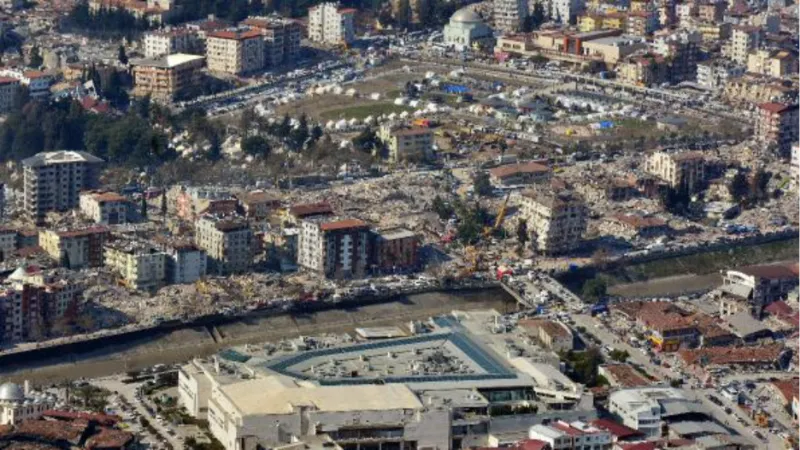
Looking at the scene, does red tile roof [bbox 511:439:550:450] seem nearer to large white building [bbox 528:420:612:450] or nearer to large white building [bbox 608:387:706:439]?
large white building [bbox 528:420:612:450]

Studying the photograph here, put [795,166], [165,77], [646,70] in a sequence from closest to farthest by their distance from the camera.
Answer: [795,166] → [165,77] → [646,70]

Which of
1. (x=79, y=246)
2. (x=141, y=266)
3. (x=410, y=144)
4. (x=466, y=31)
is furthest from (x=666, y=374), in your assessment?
(x=466, y=31)

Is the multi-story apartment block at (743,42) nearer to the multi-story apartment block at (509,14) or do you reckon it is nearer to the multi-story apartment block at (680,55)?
the multi-story apartment block at (680,55)

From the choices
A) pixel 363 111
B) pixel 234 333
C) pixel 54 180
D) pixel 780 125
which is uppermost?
pixel 780 125

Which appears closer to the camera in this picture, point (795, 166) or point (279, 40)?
point (795, 166)

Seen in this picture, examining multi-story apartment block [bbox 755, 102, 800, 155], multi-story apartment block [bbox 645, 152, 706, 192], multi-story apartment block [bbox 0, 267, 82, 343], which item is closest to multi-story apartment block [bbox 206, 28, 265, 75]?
multi-story apartment block [bbox 645, 152, 706, 192]

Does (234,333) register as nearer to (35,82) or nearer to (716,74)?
(35,82)

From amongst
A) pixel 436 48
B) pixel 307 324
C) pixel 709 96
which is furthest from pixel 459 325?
pixel 436 48
